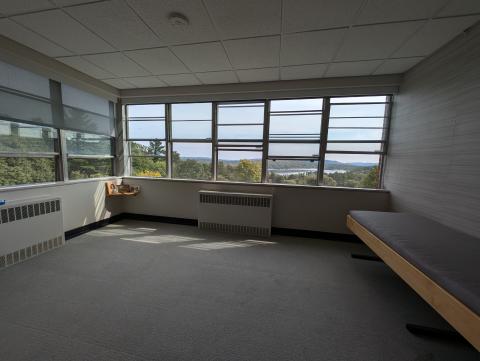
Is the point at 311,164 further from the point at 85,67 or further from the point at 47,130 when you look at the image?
the point at 47,130

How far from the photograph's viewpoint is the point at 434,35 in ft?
6.50

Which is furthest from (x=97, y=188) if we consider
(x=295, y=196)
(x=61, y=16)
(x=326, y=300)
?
(x=326, y=300)

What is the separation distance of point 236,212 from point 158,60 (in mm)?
2526

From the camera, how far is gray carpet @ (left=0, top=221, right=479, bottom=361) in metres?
1.36

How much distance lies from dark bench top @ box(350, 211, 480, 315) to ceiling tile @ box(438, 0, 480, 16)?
6.28ft

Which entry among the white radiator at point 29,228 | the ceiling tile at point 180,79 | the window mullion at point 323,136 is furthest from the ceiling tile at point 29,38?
the window mullion at point 323,136

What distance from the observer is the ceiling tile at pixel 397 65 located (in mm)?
2496

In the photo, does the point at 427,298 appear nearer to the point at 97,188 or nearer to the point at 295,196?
the point at 295,196

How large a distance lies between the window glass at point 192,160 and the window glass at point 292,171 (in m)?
1.20

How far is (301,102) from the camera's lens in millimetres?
3336

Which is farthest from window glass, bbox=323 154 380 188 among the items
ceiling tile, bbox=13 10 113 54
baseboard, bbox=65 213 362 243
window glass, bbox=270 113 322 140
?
ceiling tile, bbox=13 10 113 54

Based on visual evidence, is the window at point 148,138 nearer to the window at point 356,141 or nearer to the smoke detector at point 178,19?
the smoke detector at point 178,19

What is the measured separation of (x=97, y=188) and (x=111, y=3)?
9.50ft

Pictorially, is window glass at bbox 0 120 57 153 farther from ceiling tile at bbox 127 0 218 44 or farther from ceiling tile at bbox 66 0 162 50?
ceiling tile at bbox 127 0 218 44
